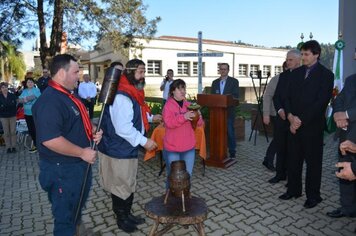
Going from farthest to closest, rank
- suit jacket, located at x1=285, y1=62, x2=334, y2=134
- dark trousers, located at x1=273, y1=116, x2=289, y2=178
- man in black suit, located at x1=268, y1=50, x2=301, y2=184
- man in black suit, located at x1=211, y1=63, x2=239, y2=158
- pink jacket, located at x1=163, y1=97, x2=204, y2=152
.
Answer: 1. man in black suit, located at x1=211, y1=63, x2=239, y2=158
2. dark trousers, located at x1=273, y1=116, x2=289, y2=178
3. man in black suit, located at x1=268, y1=50, x2=301, y2=184
4. suit jacket, located at x1=285, y1=62, x2=334, y2=134
5. pink jacket, located at x1=163, y1=97, x2=204, y2=152

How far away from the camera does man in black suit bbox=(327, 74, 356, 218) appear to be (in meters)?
3.86

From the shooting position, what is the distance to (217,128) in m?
6.61

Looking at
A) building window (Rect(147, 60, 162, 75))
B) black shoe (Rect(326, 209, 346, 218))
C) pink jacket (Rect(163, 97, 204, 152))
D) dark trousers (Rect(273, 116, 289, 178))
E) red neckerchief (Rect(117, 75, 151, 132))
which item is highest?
building window (Rect(147, 60, 162, 75))

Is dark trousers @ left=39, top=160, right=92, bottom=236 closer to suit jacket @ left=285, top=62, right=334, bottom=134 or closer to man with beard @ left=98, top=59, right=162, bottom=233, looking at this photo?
man with beard @ left=98, top=59, right=162, bottom=233

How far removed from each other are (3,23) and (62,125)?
12.3m

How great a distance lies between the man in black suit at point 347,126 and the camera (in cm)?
386

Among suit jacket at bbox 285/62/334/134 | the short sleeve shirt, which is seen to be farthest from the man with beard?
suit jacket at bbox 285/62/334/134

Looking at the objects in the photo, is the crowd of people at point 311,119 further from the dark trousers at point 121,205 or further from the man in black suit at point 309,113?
the dark trousers at point 121,205

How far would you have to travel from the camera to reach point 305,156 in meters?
4.67

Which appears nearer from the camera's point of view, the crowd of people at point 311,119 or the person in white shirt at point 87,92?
the crowd of people at point 311,119

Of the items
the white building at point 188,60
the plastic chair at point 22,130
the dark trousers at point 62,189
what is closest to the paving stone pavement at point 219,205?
the dark trousers at point 62,189

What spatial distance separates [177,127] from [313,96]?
1.91 metres

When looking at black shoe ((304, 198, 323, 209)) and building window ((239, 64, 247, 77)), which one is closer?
black shoe ((304, 198, 323, 209))

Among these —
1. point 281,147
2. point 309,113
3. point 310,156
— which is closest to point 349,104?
point 309,113
